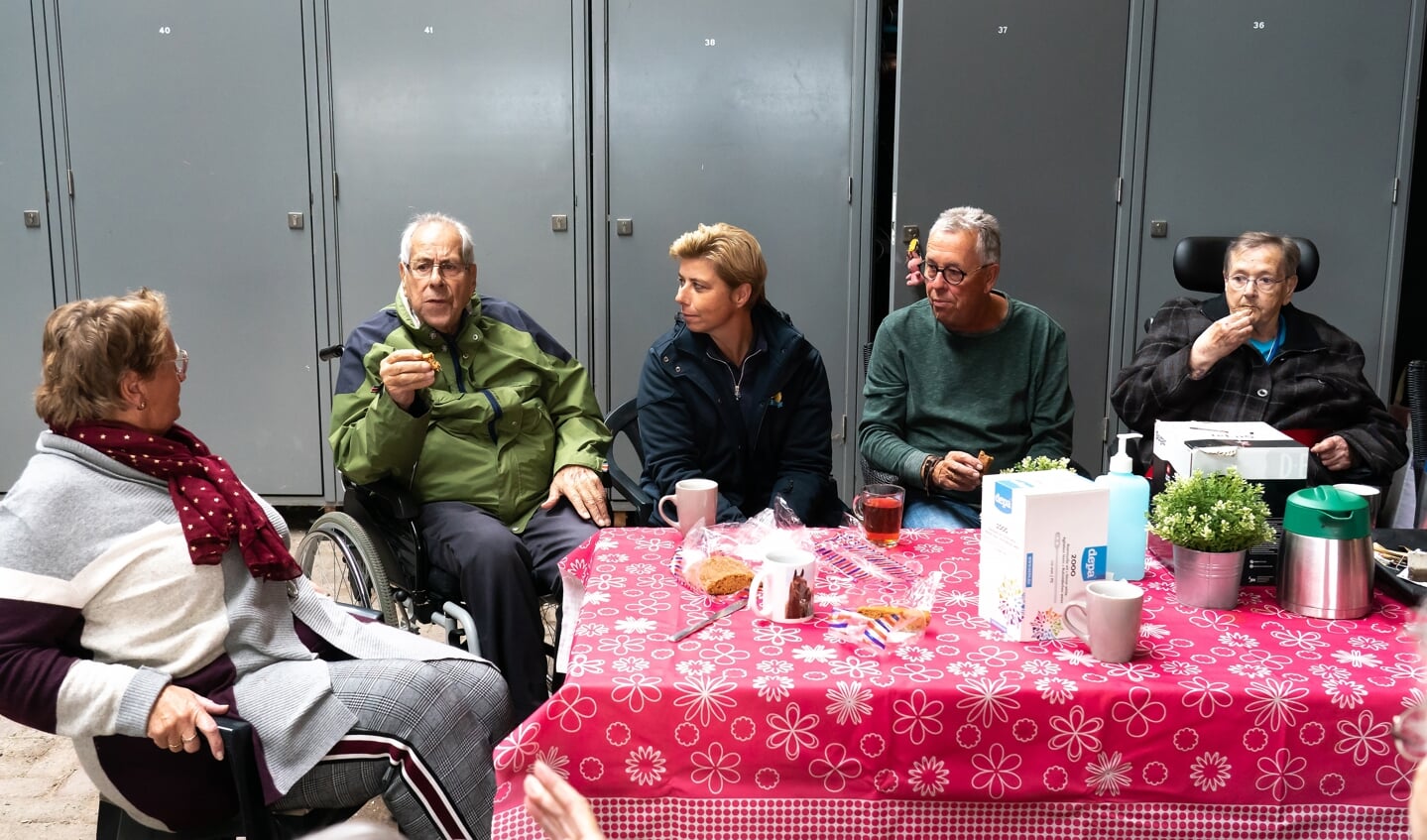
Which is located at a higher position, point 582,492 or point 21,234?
point 21,234

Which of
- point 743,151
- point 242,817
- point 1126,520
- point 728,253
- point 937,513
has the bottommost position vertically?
point 242,817

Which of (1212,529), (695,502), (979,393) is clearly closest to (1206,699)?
(1212,529)

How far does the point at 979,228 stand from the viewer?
9.02ft

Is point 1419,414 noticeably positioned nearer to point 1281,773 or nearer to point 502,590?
point 1281,773

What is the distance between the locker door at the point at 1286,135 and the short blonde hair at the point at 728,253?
6.61 feet

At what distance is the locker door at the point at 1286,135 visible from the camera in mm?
3998

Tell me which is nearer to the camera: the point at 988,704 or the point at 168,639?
the point at 988,704

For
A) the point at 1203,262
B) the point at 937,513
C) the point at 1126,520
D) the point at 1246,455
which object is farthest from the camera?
the point at 1203,262

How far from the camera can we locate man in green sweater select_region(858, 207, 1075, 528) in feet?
9.01

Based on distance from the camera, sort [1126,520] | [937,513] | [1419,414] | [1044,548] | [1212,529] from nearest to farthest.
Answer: [1044,548] → [1212,529] → [1126,520] → [937,513] → [1419,414]

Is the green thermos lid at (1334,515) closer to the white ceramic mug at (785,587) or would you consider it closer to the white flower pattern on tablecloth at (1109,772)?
the white flower pattern on tablecloth at (1109,772)

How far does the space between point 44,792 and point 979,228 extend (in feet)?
7.92

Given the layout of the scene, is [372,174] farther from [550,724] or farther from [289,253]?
[550,724]

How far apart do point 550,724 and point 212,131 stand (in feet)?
11.7
